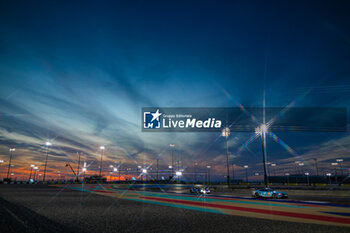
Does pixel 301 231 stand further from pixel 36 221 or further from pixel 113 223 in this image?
pixel 36 221

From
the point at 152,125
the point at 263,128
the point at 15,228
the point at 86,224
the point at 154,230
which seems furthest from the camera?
the point at 263,128

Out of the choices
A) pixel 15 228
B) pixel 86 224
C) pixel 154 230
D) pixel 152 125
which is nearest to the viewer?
pixel 15 228

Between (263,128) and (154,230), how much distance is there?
90.5 ft

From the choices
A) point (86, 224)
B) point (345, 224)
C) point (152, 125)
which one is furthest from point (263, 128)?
point (86, 224)

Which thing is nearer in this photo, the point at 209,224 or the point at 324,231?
the point at 324,231

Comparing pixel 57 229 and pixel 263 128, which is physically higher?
pixel 263 128

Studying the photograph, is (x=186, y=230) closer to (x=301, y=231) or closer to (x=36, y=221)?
(x=301, y=231)

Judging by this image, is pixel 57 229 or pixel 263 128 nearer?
pixel 57 229

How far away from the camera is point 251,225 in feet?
23.4

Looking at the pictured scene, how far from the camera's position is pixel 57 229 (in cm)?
607

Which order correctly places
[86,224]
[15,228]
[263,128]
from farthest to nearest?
[263,128] < [86,224] < [15,228]

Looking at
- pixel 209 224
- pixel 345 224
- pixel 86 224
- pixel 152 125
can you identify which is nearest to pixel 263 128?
pixel 152 125

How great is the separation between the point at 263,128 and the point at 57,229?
96.1 ft

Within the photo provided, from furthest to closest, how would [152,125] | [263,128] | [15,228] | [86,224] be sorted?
[263,128], [152,125], [86,224], [15,228]
